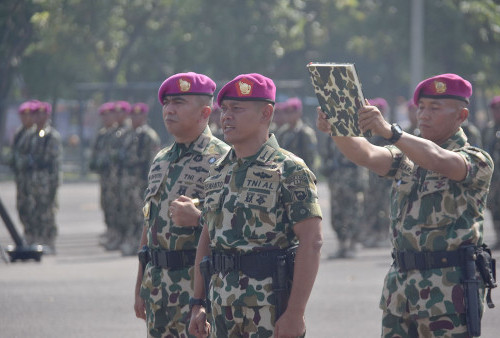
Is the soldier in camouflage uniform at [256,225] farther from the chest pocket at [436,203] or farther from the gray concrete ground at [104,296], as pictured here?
the gray concrete ground at [104,296]

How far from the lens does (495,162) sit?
48.9ft

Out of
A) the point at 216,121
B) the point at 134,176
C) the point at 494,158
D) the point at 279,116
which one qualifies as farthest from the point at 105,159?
the point at 494,158

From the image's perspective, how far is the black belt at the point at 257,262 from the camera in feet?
16.9

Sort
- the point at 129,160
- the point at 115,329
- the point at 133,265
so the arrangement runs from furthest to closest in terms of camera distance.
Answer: the point at 129,160 → the point at 133,265 → the point at 115,329

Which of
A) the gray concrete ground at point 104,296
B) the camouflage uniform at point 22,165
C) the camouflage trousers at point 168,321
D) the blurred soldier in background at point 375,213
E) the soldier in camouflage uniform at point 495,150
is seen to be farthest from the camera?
the blurred soldier in background at point 375,213

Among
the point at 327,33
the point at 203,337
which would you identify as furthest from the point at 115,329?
the point at 327,33

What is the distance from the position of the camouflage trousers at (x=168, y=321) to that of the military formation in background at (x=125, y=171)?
9.29m

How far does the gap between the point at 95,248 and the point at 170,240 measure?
427 inches

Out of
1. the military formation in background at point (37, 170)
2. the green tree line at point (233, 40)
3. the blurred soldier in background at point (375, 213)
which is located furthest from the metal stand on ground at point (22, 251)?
the green tree line at point (233, 40)

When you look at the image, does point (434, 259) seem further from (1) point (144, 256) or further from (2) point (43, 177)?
(2) point (43, 177)

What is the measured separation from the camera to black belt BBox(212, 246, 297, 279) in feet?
16.9

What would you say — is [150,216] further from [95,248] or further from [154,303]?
[95,248]

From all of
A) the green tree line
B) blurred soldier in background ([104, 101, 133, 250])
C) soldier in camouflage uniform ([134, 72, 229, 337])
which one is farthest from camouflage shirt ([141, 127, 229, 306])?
the green tree line

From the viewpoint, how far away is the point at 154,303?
19.6 feet
